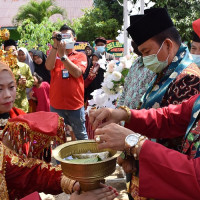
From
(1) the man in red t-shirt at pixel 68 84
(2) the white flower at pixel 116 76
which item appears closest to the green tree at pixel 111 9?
(1) the man in red t-shirt at pixel 68 84

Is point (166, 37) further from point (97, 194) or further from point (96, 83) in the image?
point (96, 83)

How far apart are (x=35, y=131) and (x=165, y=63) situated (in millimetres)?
963

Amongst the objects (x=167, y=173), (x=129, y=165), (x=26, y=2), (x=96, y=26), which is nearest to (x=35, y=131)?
(x=129, y=165)

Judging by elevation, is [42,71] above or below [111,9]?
below

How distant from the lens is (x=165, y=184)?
1.16 m

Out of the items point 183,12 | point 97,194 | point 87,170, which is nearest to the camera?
point 87,170

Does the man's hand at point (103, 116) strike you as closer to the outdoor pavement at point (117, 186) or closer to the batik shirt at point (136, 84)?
the batik shirt at point (136, 84)

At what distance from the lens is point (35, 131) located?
1.68 m

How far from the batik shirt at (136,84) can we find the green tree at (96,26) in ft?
57.6

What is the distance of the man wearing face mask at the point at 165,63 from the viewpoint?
5.48 feet

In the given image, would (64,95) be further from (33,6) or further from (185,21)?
(33,6)

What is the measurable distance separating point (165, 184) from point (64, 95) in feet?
10.3

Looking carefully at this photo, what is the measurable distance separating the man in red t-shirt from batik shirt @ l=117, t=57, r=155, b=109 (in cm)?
157

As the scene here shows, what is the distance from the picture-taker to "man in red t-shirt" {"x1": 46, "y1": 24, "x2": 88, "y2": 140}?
4.03 meters
